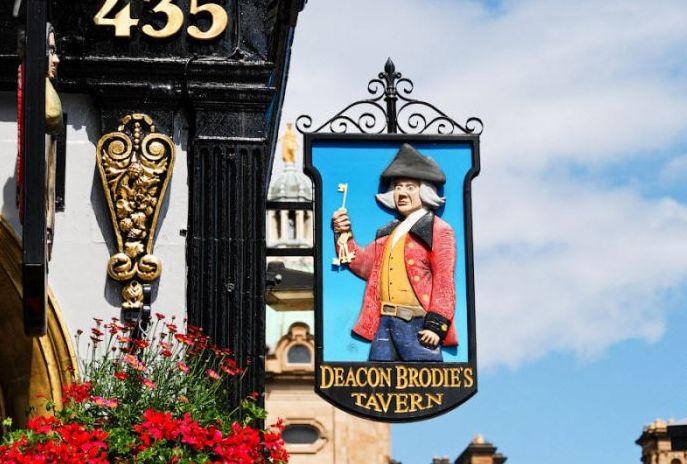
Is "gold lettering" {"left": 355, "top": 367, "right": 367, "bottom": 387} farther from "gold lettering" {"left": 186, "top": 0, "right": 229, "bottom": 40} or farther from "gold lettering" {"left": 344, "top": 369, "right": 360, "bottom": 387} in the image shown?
"gold lettering" {"left": 186, "top": 0, "right": 229, "bottom": 40}

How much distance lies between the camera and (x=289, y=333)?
8262 cm

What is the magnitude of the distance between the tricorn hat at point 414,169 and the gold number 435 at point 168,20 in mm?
1891

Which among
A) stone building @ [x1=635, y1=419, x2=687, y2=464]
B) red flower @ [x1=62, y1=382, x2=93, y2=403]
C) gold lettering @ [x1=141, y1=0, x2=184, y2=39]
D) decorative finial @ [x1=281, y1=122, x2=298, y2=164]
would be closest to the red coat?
gold lettering @ [x1=141, y1=0, x2=184, y2=39]

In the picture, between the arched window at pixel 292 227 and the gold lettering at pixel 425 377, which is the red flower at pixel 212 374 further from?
the arched window at pixel 292 227

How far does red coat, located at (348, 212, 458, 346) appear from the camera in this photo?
634 inches

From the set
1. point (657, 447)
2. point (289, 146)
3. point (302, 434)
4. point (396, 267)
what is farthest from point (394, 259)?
point (289, 146)

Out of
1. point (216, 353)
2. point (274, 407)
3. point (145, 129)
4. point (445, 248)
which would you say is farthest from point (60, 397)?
point (274, 407)

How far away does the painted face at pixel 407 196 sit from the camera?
1639 centimetres

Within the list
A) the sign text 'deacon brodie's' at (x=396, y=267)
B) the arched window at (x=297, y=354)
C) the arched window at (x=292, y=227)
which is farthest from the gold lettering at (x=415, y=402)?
the arched window at (x=292, y=227)

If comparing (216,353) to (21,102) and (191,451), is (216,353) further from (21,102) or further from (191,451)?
(21,102)

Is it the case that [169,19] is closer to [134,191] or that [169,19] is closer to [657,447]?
[134,191]

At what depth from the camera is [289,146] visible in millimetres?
104062

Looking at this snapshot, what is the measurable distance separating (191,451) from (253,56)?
4146 millimetres

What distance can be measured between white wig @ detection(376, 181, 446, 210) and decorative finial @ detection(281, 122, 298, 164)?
272ft
